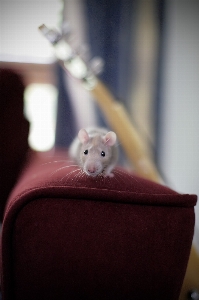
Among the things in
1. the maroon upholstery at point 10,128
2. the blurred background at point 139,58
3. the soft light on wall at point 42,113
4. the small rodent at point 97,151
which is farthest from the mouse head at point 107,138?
the soft light on wall at point 42,113

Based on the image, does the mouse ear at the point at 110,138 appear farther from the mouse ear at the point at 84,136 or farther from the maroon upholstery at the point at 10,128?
the maroon upholstery at the point at 10,128

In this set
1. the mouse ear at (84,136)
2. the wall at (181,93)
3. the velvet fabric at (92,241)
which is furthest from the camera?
the wall at (181,93)

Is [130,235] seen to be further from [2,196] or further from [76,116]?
[76,116]

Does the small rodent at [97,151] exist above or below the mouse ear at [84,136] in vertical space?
below

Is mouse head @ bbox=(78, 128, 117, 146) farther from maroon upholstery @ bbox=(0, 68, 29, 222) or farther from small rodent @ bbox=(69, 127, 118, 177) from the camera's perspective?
maroon upholstery @ bbox=(0, 68, 29, 222)

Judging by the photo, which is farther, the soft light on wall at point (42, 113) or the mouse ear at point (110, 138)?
the soft light on wall at point (42, 113)

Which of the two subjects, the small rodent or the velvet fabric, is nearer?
the velvet fabric

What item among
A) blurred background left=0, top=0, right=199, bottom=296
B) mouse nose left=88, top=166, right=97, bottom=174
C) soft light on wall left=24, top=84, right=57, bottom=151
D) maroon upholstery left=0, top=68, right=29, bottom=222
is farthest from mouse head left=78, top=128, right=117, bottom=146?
soft light on wall left=24, top=84, right=57, bottom=151
